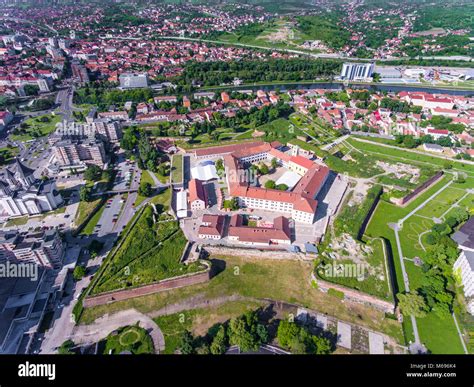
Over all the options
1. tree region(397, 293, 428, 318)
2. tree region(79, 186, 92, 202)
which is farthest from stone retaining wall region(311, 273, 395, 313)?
tree region(79, 186, 92, 202)

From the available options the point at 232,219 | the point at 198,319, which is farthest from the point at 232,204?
the point at 198,319

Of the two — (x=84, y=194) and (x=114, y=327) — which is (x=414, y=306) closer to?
(x=114, y=327)

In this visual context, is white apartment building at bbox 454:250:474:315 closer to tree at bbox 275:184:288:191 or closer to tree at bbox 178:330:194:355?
tree at bbox 275:184:288:191

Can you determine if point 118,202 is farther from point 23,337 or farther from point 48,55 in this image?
point 48,55

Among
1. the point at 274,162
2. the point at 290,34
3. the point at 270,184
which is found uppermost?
the point at 290,34

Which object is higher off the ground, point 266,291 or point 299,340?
point 299,340

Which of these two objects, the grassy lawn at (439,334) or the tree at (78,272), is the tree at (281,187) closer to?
the grassy lawn at (439,334)

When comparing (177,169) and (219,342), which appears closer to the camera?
(219,342)
